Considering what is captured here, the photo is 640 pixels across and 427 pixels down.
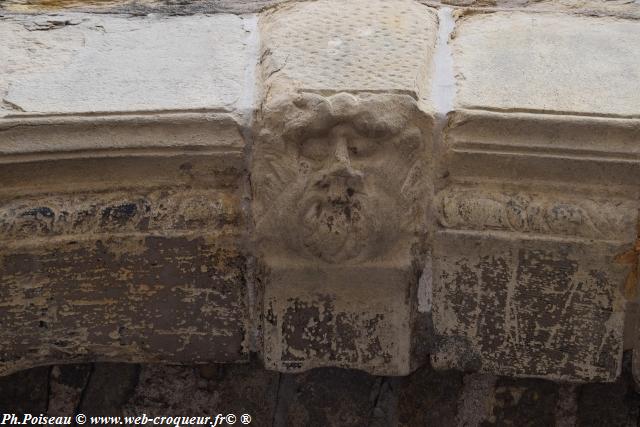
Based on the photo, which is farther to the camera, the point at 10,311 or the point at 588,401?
the point at 588,401

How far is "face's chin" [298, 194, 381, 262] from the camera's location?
133 centimetres

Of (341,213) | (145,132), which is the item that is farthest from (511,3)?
(145,132)

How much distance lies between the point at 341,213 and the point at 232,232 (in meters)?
0.21

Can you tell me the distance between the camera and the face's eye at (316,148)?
134 centimetres

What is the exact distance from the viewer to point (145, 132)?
138 cm

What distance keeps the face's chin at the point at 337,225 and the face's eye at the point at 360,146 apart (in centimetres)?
7

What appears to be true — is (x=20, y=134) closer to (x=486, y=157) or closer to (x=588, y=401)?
(x=486, y=157)

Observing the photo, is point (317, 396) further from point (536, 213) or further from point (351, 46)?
point (351, 46)

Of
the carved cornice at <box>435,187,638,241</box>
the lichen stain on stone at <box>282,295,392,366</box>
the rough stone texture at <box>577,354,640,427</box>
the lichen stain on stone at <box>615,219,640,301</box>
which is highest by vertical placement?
the carved cornice at <box>435,187,638,241</box>

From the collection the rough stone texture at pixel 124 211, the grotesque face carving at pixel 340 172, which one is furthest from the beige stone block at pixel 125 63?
the grotesque face carving at pixel 340 172

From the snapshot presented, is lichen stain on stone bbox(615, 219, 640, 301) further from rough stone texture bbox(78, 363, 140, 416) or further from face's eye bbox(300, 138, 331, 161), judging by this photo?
rough stone texture bbox(78, 363, 140, 416)

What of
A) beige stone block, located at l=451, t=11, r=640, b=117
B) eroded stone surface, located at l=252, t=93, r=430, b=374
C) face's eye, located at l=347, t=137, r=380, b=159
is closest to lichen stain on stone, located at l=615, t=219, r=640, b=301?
beige stone block, located at l=451, t=11, r=640, b=117

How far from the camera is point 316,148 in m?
1.35

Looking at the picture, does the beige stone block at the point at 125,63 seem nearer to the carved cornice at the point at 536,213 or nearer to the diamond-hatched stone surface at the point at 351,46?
the diamond-hatched stone surface at the point at 351,46
